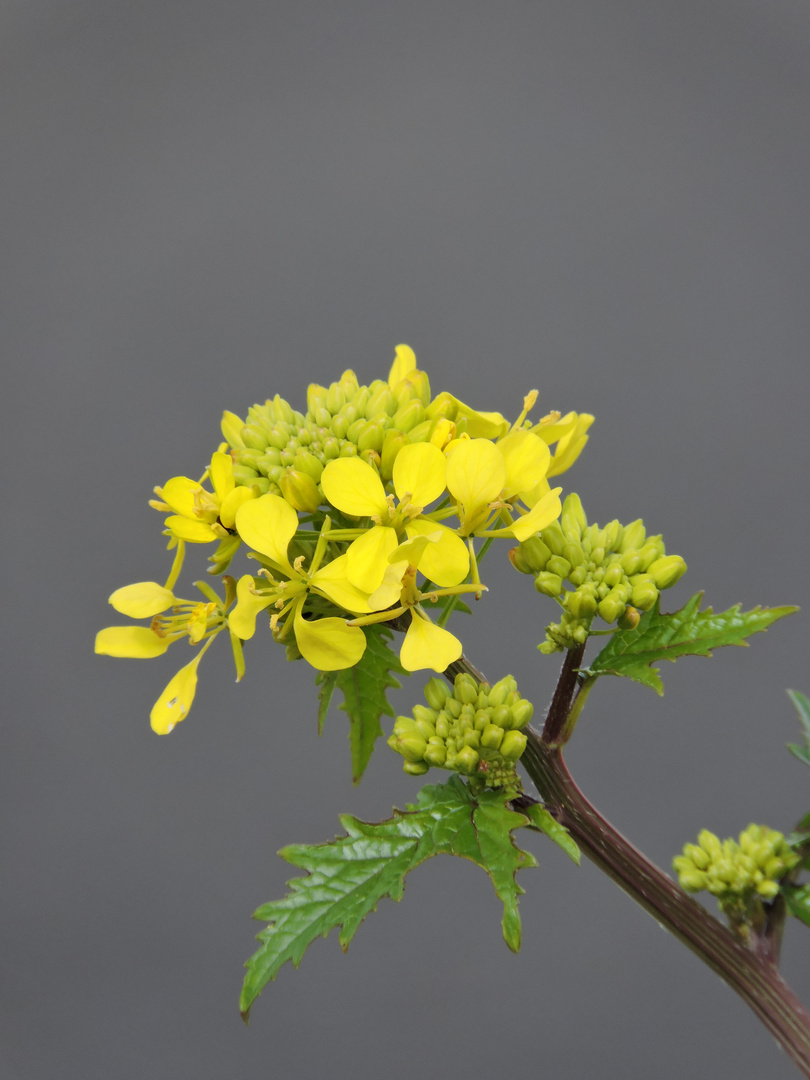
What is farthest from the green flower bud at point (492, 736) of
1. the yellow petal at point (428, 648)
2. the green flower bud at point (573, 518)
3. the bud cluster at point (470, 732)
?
the green flower bud at point (573, 518)

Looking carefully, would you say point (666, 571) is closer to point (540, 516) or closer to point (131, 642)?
point (540, 516)

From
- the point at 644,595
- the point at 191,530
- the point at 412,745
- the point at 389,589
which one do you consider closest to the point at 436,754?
the point at 412,745

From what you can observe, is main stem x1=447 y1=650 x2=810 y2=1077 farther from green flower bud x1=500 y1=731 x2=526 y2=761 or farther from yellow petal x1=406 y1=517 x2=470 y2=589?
yellow petal x1=406 y1=517 x2=470 y2=589

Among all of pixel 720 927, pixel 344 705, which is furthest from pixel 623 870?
pixel 344 705

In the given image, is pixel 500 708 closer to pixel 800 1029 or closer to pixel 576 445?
pixel 576 445

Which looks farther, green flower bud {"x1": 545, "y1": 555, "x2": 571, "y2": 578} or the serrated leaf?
green flower bud {"x1": 545, "y1": 555, "x2": 571, "y2": 578}

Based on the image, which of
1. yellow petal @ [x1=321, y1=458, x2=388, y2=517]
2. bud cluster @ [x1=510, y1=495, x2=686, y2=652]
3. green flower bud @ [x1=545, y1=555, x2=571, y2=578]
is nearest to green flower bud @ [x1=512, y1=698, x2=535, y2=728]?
bud cluster @ [x1=510, y1=495, x2=686, y2=652]

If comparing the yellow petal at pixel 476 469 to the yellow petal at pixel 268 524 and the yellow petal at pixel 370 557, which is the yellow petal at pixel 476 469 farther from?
the yellow petal at pixel 268 524
